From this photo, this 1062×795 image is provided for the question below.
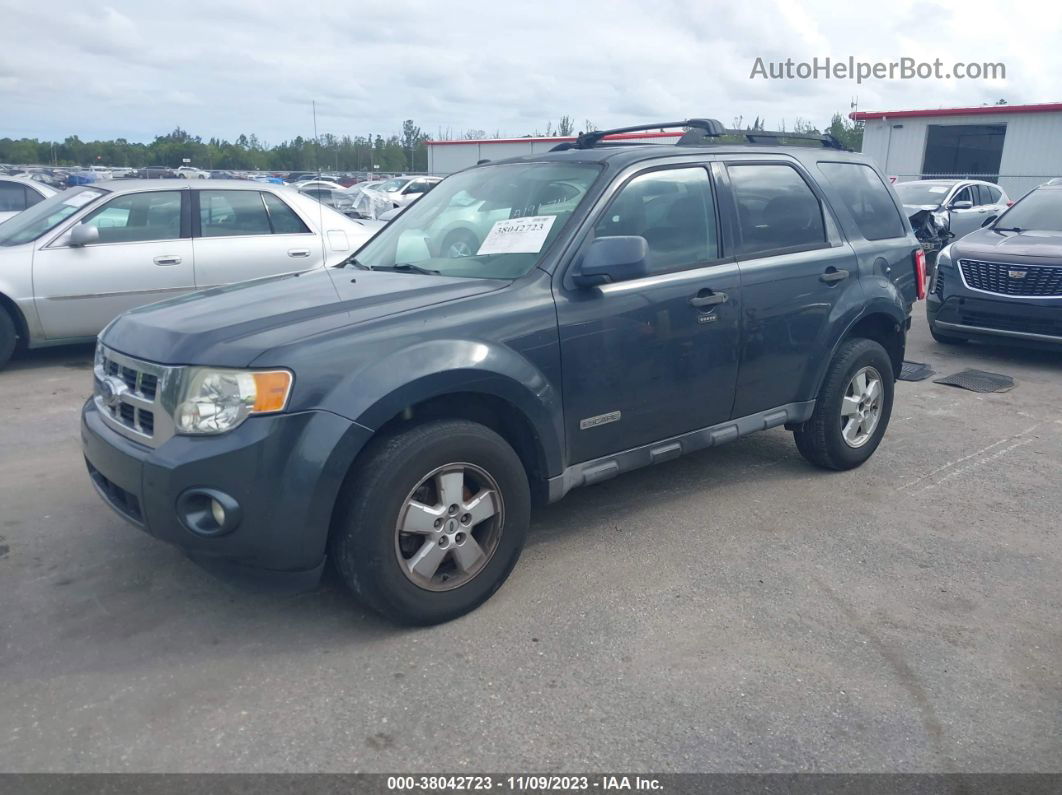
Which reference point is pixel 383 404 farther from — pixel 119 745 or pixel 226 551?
pixel 119 745

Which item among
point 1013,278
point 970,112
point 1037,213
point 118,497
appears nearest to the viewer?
point 118,497

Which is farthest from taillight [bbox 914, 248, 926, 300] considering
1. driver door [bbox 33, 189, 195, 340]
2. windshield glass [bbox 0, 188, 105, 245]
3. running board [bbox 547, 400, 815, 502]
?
windshield glass [bbox 0, 188, 105, 245]

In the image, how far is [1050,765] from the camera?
2789mm

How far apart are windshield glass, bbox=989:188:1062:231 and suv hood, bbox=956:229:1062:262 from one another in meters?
0.17

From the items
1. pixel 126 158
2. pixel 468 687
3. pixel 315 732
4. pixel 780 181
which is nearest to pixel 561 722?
pixel 468 687

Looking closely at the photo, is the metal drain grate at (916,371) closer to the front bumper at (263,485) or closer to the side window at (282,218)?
the side window at (282,218)

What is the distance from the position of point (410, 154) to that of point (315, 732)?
45.3 meters

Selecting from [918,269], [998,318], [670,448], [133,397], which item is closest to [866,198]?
[918,269]

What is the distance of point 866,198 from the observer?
543 cm

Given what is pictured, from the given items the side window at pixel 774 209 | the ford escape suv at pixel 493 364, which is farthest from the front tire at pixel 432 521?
the side window at pixel 774 209

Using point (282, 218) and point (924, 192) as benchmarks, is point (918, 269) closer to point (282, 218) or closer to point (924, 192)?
point (282, 218)

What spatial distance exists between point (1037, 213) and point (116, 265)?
8962 millimetres

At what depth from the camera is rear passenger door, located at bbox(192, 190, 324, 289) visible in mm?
8102

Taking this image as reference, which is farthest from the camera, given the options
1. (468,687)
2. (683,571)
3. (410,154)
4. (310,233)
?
(410,154)
